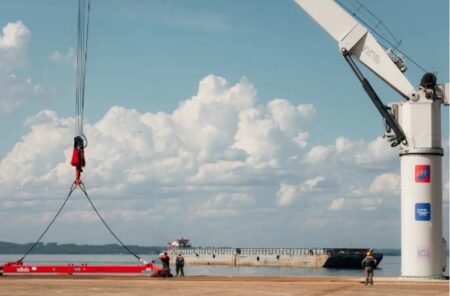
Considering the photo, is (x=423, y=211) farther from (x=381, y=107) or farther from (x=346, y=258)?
(x=346, y=258)

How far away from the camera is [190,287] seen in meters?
34.6

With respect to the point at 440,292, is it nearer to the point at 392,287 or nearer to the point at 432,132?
the point at 392,287

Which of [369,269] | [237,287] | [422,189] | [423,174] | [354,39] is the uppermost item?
[354,39]

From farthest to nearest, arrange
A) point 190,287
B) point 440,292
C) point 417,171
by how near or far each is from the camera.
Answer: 1. point 417,171
2. point 190,287
3. point 440,292

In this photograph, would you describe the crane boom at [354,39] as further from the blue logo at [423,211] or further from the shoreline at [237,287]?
the shoreline at [237,287]

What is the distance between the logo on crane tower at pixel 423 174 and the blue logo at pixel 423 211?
4.18 feet

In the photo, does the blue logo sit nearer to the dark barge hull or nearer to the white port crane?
the white port crane

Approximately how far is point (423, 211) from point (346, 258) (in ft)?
333

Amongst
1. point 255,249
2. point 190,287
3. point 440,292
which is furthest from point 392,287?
point 255,249

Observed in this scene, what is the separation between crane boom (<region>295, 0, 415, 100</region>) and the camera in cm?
4266

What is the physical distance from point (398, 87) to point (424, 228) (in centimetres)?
777

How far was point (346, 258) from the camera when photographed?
140m

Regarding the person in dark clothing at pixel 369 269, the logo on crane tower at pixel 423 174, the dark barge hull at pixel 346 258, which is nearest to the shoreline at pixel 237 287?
the person in dark clothing at pixel 369 269

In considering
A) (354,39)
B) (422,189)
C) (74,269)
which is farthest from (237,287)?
(354,39)
